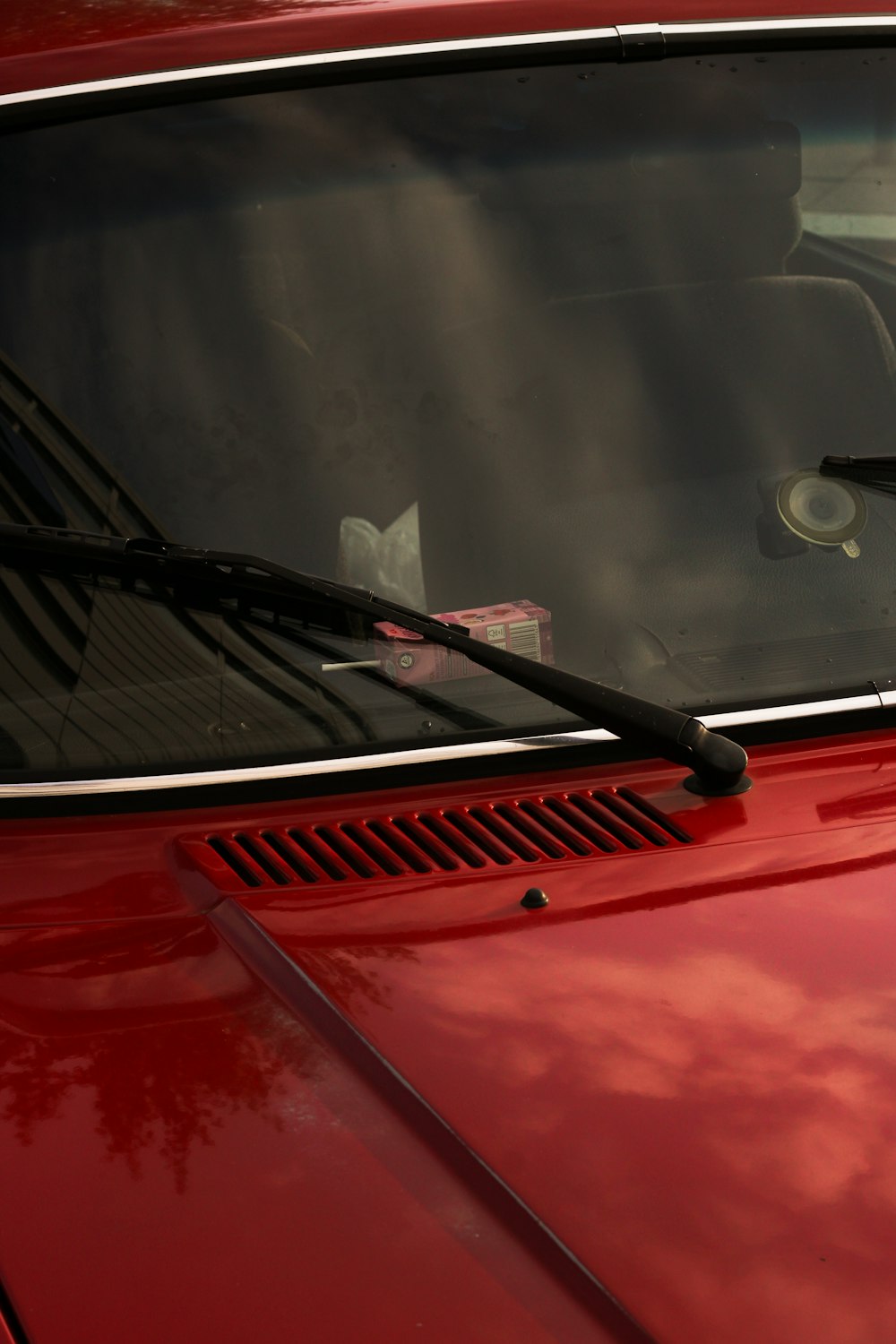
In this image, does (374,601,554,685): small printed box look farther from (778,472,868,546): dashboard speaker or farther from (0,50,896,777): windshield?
(778,472,868,546): dashboard speaker

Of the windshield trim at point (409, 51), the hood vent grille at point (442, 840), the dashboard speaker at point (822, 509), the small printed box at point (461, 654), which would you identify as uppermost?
the windshield trim at point (409, 51)

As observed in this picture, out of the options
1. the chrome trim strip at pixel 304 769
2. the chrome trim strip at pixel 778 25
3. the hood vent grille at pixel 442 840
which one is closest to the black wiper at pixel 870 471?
the chrome trim strip at pixel 304 769

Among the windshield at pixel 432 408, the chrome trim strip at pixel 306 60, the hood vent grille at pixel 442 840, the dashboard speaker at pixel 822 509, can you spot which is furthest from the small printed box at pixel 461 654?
the chrome trim strip at pixel 306 60

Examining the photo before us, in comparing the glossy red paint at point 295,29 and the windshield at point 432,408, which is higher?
the glossy red paint at point 295,29

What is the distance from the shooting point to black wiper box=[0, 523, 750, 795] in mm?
1782

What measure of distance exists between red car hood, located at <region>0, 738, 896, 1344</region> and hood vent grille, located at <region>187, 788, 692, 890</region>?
0.02 m

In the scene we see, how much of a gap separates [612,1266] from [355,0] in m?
1.73

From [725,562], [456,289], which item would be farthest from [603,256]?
[725,562]

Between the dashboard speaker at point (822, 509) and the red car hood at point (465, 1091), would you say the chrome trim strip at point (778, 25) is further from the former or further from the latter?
the red car hood at point (465, 1091)

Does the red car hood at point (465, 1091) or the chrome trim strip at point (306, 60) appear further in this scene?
the chrome trim strip at point (306, 60)

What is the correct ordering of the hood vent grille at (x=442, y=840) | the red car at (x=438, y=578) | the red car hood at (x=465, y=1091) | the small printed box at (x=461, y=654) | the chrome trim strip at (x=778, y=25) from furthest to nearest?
the chrome trim strip at (x=778, y=25) → the small printed box at (x=461, y=654) → the hood vent grille at (x=442, y=840) → the red car at (x=438, y=578) → the red car hood at (x=465, y=1091)

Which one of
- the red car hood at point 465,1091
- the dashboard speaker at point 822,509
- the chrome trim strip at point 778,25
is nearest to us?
the red car hood at point 465,1091

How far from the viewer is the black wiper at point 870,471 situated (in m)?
1.99

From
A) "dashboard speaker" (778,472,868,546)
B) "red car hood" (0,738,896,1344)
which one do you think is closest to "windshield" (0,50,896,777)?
"dashboard speaker" (778,472,868,546)
